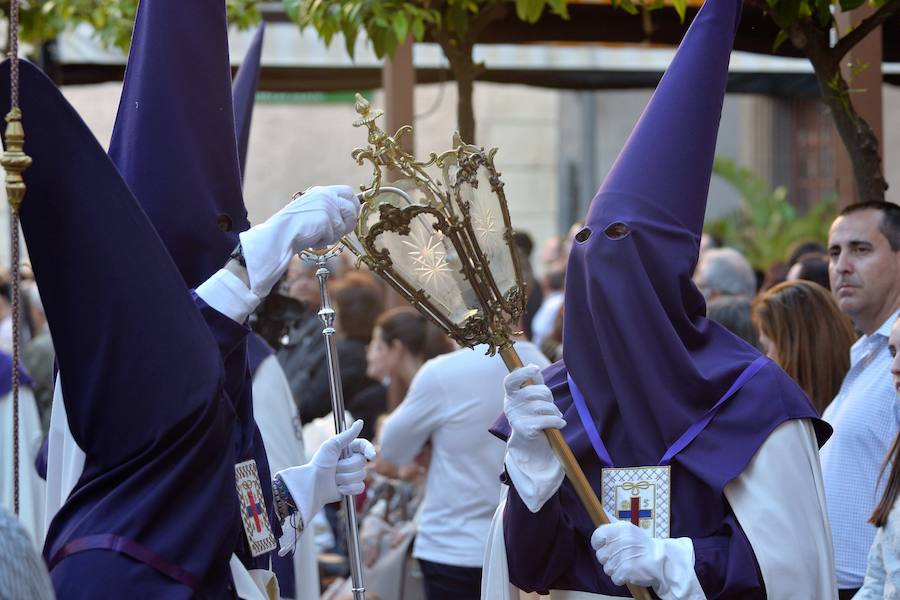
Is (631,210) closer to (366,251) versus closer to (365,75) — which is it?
(366,251)

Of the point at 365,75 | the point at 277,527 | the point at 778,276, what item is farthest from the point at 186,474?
the point at 365,75

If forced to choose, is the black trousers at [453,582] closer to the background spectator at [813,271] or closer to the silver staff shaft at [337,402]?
the silver staff shaft at [337,402]

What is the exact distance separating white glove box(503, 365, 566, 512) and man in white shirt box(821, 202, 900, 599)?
3.52ft

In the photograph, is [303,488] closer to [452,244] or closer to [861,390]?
[452,244]

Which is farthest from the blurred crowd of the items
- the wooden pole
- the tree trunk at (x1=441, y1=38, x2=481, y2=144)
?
the tree trunk at (x1=441, y1=38, x2=481, y2=144)

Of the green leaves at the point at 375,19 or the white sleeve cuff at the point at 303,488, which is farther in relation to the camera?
the green leaves at the point at 375,19

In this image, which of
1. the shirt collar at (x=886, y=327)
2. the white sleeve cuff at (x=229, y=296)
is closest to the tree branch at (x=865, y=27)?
the shirt collar at (x=886, y=327)

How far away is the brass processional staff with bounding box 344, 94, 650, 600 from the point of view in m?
3.07

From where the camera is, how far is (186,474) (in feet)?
8.76

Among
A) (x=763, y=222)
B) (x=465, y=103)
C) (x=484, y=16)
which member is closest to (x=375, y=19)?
(x=484, y=16)

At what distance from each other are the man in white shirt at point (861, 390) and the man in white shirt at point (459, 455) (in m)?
1.19

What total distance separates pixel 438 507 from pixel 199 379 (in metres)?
2.61

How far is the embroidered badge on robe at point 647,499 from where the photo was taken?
322 cm

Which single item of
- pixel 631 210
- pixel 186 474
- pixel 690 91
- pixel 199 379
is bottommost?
pixel 186 474
